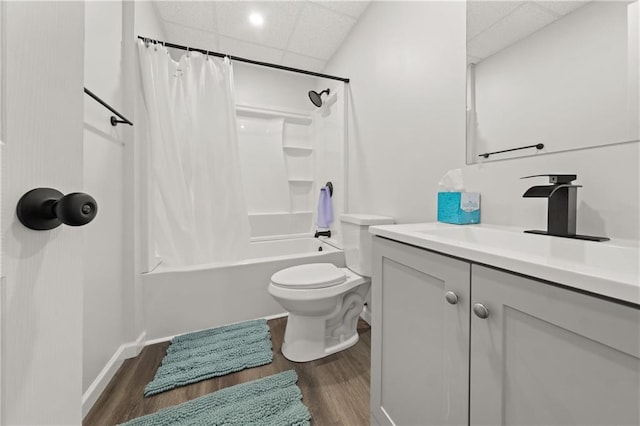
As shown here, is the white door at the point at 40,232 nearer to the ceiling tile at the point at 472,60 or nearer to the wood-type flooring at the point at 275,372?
the wood-type flooring at the point at 275,372

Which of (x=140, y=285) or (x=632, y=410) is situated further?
(x=140, y=285)

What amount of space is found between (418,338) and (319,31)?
2372 mm

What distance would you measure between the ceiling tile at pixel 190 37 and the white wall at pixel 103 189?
0.78 m

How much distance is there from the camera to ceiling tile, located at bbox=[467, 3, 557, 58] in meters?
0.91

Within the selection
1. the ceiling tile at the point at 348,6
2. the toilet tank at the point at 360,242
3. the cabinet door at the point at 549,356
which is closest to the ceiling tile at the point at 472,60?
the toilet tank at the point at 360,242

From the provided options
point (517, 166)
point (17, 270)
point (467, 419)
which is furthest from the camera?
point (517, 166)

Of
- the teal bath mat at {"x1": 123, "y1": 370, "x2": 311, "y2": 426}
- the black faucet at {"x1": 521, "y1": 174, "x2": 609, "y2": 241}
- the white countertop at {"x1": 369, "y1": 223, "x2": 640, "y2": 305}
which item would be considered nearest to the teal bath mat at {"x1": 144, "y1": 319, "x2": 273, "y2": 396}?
the teal bath mat at {"x1": 123, "y1": 370, "x2": 311, "y2": 426}

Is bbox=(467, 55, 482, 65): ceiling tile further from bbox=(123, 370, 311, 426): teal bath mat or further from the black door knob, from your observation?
bbox=(123, 370, 311, 426): teal bath mat

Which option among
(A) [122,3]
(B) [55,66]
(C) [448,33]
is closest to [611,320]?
(B) [55,66]

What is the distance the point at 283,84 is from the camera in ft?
9.58

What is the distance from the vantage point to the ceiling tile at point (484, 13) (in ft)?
3.30

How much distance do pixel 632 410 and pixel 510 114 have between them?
977 millimetres

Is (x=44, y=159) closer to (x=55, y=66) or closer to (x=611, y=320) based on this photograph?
(x=55, y=66)

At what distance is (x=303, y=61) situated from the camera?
2602 millimetres
